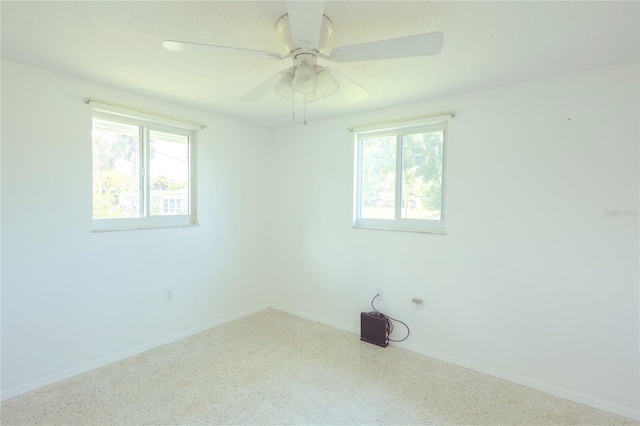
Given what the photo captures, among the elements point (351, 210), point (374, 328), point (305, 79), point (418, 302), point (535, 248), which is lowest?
point (374, 328)

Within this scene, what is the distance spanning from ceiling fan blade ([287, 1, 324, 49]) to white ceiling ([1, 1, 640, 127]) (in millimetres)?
205

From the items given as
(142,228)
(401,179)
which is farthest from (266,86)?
(142,228)

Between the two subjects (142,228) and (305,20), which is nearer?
(305,20)

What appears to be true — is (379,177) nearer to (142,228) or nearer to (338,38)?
(338,38)

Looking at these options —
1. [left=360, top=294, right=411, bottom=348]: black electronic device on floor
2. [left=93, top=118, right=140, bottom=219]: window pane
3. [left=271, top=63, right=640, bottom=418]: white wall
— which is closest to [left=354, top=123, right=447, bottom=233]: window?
[left=271, top=63, right=640, bottom=418]: white wall

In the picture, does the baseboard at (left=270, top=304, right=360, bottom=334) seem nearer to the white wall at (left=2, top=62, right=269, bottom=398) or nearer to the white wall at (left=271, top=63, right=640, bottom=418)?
the white wall at (left=271, top=63, right=640, bottom=418)

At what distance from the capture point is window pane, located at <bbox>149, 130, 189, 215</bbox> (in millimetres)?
2852

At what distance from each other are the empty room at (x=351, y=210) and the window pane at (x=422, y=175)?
0.02 meters

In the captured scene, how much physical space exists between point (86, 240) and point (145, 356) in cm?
111

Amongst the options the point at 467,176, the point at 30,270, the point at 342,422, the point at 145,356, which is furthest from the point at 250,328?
the point at 467,176

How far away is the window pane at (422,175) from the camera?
2.76 m

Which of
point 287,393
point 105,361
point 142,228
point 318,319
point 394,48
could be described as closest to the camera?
point 394,48

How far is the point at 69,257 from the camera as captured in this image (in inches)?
Result: 90.6

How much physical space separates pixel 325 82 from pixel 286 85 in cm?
24
